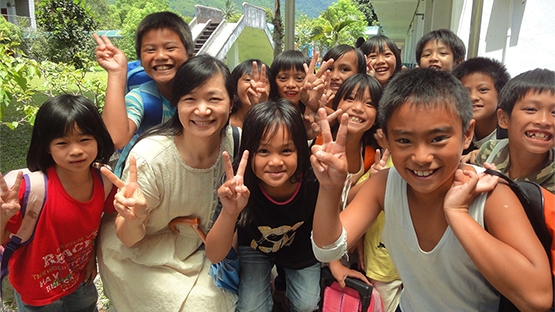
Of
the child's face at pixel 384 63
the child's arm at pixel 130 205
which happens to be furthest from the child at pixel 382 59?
the child's arm at pixel 130 205

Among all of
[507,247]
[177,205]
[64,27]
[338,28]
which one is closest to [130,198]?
[177,205]

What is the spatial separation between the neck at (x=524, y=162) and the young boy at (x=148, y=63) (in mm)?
1837

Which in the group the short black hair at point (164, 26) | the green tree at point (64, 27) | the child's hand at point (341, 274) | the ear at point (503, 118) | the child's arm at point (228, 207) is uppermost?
the green tree at point (64, 27)

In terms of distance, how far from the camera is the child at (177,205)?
1827mm

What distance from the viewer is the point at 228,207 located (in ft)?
5.40

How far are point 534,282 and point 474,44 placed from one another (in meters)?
3.07

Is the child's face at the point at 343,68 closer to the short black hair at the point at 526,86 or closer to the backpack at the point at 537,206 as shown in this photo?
the short black hair at the point at 526,86

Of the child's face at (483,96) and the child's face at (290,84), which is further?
the child's face at (290,84)

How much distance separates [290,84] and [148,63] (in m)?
1.11

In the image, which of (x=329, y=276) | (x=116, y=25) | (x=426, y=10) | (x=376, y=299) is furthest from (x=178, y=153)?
(x=116, y=25)

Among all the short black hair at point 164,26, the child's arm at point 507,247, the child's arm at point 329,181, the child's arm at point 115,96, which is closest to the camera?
the child's arm at point 507,247

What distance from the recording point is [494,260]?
44.8 inches

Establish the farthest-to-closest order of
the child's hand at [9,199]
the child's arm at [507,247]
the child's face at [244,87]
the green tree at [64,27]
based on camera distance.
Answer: the green tree at [64,27], the child's face at [244,87], the child's hand at [9,199], the child's arm at [507,247]

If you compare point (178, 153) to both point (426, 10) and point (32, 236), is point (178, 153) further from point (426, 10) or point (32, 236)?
point (426, 10)
